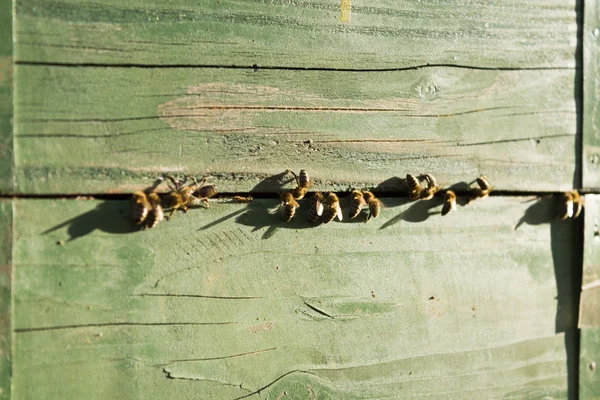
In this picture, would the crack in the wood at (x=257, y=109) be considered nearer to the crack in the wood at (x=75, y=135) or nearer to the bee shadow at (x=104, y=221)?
the crack in the wood at (x=75, y=135)

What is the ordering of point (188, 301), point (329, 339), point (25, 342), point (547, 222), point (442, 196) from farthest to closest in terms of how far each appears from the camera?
point (547, 222)
point (442, 196)
point (329, 339)
point (188, 301)
point (25, 342)

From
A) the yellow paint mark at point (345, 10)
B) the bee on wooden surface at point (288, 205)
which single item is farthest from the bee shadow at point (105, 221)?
the yellow paint mark at point (345, 10)

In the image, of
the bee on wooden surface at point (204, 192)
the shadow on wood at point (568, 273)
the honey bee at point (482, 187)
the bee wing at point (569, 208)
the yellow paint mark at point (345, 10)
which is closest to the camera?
the bee on wooden surface at point (204, 192)

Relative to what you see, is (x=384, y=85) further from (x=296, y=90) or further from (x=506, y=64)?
(x=506, y=64)

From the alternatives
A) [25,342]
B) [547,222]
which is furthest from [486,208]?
[25,342]

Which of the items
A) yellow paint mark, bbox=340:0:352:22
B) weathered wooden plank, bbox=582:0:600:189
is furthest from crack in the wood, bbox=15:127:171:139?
weathered wooden plank, bbox=582:0:600:189

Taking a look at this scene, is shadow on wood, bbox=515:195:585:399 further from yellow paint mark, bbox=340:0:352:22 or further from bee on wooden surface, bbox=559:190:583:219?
yellow paint mark, bbox=340:0:352:22
